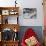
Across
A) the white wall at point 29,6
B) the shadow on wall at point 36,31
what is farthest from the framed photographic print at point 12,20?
the shadow on wall at point 36,31

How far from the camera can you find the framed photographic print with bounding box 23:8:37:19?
4.78 metres

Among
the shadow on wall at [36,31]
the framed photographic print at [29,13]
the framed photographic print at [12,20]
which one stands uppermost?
the framed photographic print at [29,13]

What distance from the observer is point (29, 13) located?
15.7 feet

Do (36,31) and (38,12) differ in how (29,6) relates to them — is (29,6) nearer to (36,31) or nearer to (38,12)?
(38,12)

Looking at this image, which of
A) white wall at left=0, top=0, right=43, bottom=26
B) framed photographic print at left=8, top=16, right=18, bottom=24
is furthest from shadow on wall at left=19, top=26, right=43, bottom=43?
framed photographic print at left=8, top=16, right=18, bottom=24

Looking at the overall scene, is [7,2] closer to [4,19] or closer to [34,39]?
[4,19]

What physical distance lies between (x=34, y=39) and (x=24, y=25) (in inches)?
23.1

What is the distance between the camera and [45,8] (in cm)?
474

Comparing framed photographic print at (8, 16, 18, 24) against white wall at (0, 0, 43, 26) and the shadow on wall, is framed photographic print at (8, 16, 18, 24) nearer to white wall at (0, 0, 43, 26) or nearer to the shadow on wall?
white wall at (0, 0, 43, 26)

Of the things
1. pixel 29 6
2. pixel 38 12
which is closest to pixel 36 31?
pixel 38 12

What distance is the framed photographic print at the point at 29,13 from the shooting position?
4.78 m

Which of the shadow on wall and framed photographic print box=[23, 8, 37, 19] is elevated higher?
framed photographic print box=[23, 8, 37, 19]

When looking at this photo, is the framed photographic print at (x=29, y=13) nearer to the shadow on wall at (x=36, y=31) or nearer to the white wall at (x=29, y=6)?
the white wall at (x=29, y=6)

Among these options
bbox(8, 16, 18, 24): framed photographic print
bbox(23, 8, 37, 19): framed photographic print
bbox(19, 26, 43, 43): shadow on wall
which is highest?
bbox(23, 8, 37, 19): framed photographic print
